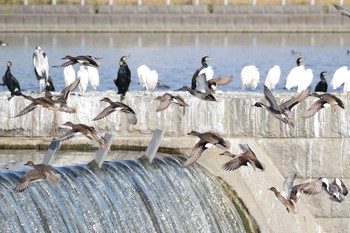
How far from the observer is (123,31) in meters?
56.9

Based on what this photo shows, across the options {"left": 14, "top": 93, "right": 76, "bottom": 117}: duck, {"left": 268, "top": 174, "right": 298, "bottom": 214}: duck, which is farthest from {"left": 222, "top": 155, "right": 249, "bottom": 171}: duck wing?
{"left": 14, "top": 93, "right": 76, "bottom": 117}: duck

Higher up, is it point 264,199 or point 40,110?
point 40,110

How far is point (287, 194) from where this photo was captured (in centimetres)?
1659

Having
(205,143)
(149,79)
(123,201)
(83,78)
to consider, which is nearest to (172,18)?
(149,79)

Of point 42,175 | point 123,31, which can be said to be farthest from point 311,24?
point 42,175

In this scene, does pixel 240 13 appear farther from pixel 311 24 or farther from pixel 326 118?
pixel 326 118

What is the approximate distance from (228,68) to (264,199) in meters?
22.3

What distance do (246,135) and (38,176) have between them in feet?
14.1

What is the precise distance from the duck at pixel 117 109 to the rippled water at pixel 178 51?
11.8 meters

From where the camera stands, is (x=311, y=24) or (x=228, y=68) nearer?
(x=228, y=68)

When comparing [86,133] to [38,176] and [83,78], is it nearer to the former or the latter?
[38,176]

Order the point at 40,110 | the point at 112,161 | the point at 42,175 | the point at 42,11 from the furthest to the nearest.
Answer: the point at 42,11 < the point at 40,110 < the point at 112,161 < the point at 42,175

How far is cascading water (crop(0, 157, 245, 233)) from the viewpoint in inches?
551

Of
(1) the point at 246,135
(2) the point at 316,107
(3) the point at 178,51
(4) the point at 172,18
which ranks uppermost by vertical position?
(2) the point at 316,107
